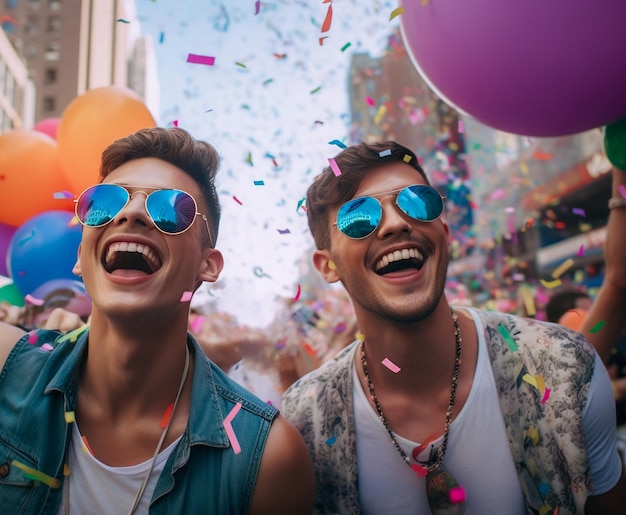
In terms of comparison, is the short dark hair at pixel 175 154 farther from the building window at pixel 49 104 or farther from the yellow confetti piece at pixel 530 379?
the building window at pixel 49 104

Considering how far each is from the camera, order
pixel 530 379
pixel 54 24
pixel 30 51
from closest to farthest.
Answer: pixel 530 379 → pixel 30 51 → pixel 54 24

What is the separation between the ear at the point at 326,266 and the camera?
241cm

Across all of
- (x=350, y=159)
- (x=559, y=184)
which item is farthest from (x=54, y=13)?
(x=350, y=159)

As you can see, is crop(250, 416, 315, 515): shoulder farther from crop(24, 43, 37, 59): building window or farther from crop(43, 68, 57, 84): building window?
crop(24, 43, 37, 59): building window

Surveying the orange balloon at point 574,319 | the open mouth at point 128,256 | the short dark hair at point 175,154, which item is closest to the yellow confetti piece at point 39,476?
the open mouth at point 128,256

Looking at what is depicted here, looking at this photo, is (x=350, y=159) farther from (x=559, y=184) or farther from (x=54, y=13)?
(x=54, y=13)

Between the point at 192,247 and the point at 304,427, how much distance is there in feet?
3.11

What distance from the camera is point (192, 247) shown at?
2035mm

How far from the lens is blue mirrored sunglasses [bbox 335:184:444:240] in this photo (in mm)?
2154

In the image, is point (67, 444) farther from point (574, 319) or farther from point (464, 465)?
point (574, 319)

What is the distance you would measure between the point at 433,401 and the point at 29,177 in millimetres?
2657

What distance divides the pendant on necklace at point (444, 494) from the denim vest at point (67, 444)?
2.33 ft

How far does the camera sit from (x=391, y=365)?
2.17 meters

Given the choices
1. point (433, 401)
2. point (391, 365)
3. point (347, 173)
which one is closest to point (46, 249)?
point (347, 173)
